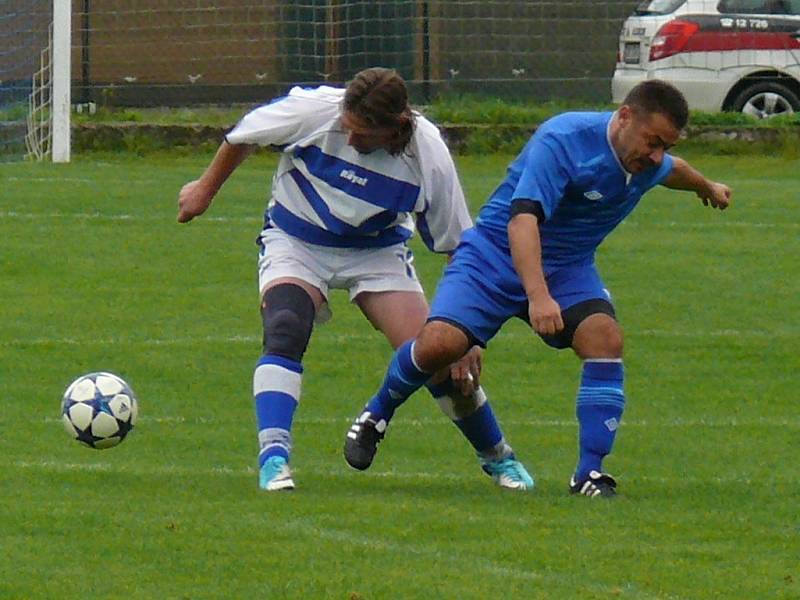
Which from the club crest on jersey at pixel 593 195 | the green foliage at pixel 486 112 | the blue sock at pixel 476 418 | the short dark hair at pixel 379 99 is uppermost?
the short dark hair at pixel 379 99

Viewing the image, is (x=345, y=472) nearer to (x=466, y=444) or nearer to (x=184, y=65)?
(x=466, y=444)

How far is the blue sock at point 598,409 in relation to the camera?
287 inches

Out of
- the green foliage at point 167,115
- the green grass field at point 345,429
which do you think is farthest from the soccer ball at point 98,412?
the green foliage at point 167,115

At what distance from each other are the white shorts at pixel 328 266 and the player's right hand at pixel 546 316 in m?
1.02

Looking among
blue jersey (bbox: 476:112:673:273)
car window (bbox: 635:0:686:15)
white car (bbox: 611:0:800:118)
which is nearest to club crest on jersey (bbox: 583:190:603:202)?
blue jersey (bbox: 476:112:673:273)

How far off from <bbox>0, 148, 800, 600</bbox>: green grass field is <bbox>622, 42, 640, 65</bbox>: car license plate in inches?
173

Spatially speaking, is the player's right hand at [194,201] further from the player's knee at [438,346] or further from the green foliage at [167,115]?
the green foliage at [167,115]

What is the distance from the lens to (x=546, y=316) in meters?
6.87

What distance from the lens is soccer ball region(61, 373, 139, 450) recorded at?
7641 millimetres

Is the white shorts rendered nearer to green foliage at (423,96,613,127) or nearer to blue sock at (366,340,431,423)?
blue sock at (366,340,431,423)

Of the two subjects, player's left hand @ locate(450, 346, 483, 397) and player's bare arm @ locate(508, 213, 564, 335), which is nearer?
player's bare arm @ locate(508, 213, 564, 335)

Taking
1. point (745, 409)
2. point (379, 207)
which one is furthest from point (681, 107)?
point (745, 409)

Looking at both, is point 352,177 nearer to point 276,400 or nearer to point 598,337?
point 276,400

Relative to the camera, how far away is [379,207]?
7598 millimetres
